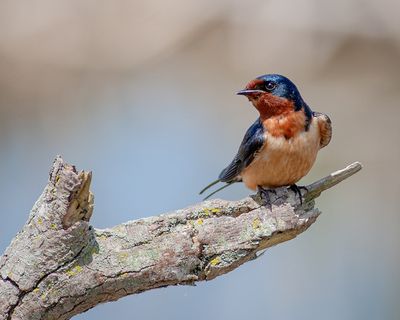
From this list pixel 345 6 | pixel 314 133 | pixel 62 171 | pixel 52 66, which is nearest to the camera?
pixel 62 171

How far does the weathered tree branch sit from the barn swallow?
1.47 ft

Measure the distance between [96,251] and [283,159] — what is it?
2.05ft

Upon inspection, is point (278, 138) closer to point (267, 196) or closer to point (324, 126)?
point (324, 126)

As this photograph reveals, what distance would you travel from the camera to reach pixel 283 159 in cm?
217

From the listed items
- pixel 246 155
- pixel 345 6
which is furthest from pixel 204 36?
pixel 246 155

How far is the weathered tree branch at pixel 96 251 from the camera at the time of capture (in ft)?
5.33

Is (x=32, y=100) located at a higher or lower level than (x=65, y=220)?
higher

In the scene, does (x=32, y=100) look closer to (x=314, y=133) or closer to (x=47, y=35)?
(x=47, y=35)

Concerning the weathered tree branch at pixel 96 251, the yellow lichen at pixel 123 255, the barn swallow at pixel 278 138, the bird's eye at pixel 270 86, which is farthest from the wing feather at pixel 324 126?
the yellow lichen at pixel 123 255

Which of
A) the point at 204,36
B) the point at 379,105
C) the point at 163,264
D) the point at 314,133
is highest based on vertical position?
the point at 204,36

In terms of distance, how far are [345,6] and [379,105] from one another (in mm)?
519

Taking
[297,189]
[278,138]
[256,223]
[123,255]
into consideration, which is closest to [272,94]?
[278,138]

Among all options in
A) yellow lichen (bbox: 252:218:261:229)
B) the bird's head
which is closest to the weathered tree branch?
yellow lichen (bbox: 252:218:261:229)

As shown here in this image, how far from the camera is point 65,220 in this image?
1627 millimetres
